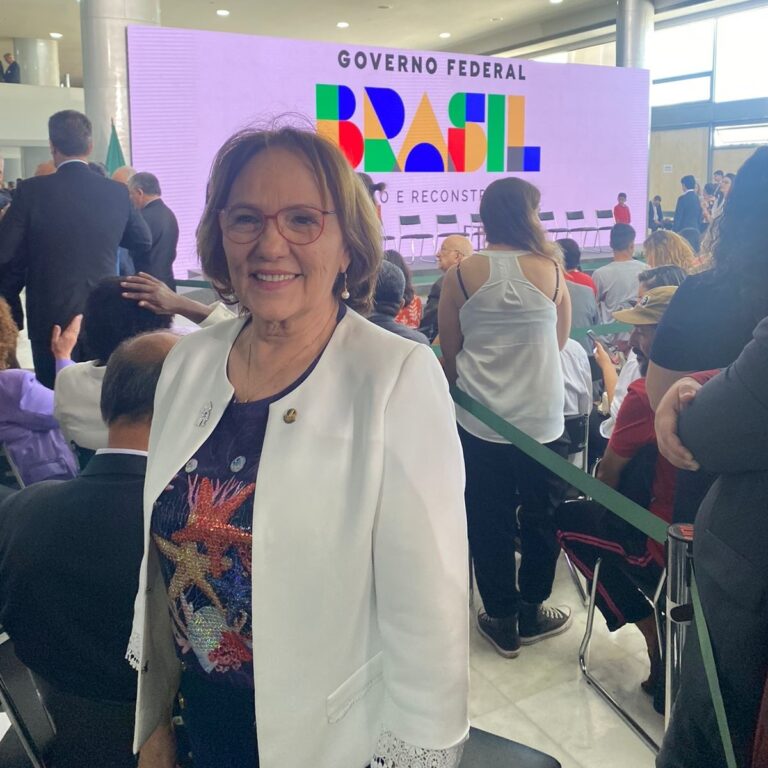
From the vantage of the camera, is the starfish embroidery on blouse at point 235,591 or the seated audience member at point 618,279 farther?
the seated audience member at point 618,279

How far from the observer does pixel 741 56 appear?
15.3 metres

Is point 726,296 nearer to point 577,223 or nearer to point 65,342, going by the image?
point 65,342

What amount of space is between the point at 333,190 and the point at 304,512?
52 cm

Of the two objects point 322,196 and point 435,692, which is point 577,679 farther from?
point 322,196

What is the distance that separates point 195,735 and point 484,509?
158cm

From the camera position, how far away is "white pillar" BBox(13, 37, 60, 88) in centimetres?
1962

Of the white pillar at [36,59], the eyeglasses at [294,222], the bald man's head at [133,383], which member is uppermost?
the white pillar at [36,59]

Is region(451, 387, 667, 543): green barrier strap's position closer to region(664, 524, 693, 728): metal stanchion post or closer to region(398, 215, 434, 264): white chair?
region(664, 524, 693, 728): metal stanchion post

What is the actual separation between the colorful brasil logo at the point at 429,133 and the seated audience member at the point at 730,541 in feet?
26.3

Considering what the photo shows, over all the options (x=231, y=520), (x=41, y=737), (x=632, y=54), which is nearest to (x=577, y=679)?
(x=41, y=737)

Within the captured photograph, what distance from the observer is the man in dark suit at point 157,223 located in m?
5.30

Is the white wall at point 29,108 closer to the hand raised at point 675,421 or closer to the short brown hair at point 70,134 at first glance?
the short brown hair at point 70,134

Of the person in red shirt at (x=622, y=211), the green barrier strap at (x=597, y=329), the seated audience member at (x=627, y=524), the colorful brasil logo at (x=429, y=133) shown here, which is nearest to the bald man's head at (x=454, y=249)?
the green barrier strap at (x=597, y=329)

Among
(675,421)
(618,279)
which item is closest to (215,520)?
(675,421)
